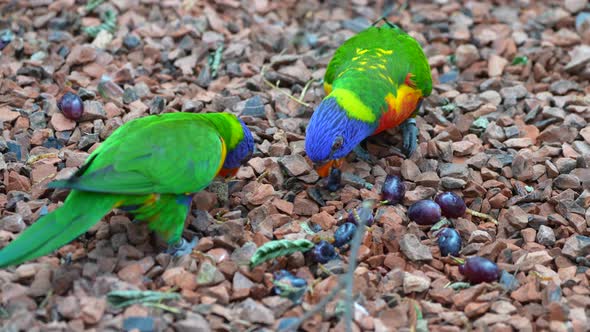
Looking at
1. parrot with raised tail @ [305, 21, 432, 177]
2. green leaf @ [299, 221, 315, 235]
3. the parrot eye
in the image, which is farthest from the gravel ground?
the parrot eye

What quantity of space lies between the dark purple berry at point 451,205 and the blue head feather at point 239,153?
126 centimetres

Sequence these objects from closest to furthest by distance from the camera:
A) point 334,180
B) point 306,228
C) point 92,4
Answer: point 306,228
point 334,180
point 92,4

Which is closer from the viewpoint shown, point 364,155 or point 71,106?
point 71,106

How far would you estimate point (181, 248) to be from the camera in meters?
3.99

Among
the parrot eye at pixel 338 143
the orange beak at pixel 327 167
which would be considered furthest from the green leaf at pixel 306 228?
the parrot eye at pixel 338 143

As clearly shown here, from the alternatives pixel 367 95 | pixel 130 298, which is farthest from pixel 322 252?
pixel 367 95

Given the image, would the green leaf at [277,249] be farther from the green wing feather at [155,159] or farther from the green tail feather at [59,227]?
the green tail feather at [59,227]

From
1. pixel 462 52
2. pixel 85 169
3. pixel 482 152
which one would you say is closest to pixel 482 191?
pixel 482 152

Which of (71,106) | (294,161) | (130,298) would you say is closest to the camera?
(130,298)

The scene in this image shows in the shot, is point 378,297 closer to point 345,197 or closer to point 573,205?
point 345,197

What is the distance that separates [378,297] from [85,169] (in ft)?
5.59

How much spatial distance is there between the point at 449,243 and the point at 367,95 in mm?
1141

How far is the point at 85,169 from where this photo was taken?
3.83 metres

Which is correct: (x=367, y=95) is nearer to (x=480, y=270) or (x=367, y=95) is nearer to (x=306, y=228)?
(x=306, y=228)
